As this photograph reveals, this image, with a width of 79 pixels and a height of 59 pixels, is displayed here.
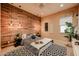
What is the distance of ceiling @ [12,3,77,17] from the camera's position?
1.93 meters

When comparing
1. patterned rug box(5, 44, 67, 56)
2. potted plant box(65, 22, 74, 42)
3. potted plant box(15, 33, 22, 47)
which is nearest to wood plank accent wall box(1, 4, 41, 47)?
potted plant box(15, 33, 22, 47)

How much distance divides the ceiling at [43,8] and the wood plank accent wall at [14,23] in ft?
0.31

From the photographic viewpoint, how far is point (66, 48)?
1.92m

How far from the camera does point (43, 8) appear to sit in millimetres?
1979

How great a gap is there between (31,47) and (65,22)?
933mm

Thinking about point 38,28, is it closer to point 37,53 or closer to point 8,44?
point 37,53

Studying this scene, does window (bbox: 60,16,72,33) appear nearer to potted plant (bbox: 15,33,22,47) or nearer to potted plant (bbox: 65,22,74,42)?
potted plant (bbox: 65,22,74,42)

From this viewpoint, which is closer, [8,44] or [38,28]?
[8,44]

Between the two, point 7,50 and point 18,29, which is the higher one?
point 18,29

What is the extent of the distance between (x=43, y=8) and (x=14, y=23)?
73 centimetres

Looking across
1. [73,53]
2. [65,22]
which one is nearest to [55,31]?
[65,22]

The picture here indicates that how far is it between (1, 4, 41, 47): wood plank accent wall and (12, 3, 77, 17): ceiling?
0.10m

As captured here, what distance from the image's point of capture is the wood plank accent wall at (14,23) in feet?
6.06

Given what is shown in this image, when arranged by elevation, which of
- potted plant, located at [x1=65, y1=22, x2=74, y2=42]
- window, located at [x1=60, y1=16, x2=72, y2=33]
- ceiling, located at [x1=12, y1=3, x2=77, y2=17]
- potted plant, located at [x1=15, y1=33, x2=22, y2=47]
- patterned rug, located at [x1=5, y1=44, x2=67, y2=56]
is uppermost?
ceiling, located at [x1=12, y1=3, x2=77, y2=17]
